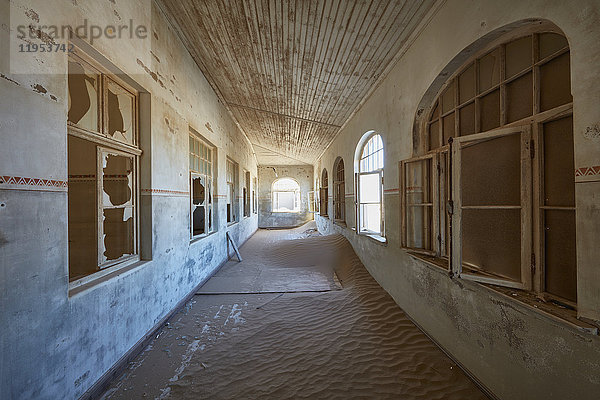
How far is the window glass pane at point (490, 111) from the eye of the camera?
8.39 ft

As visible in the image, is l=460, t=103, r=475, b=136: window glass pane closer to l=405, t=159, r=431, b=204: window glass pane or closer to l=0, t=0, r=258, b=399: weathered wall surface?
l=405, t=159, r=431, b=204: window glass pane

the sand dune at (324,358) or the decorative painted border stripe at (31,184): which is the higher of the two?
the decorative painted border stripe at (31,184)

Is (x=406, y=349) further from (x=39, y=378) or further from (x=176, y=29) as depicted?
(x=176, y=29)

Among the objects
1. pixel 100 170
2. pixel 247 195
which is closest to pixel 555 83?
pixel 100 170

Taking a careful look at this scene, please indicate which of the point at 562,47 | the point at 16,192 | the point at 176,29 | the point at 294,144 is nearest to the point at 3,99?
the point at 16,192

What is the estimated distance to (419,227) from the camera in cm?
379

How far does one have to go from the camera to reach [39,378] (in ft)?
5.84

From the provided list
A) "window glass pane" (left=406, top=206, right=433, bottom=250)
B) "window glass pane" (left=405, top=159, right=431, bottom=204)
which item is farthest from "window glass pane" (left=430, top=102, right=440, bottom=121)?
"window glass pane" (left=406, top=206, right=433, bottom=250)

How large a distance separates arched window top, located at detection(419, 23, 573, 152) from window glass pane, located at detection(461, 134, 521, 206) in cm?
18

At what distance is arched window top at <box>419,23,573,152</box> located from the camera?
201 cm

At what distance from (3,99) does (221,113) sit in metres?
5.47

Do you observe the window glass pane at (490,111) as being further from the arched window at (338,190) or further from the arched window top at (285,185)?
the arched window top at (285,185)

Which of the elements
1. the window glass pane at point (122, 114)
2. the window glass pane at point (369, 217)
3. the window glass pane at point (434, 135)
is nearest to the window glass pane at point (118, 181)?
the window glass pane at point (122, 114)

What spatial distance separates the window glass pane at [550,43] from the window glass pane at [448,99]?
1.05m
